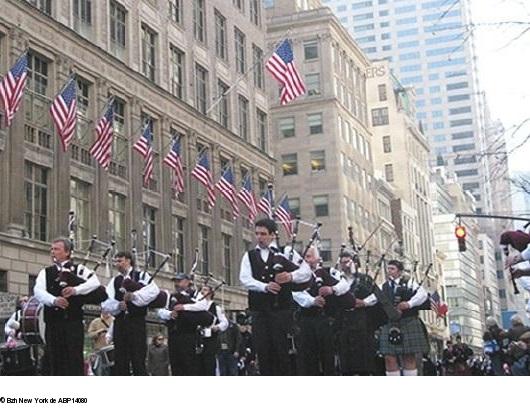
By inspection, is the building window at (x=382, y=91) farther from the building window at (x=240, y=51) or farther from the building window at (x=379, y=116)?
the building window at (x=240, y=51)

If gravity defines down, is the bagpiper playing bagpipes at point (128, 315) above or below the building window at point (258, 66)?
below

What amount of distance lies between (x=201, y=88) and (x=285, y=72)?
60.6 ft

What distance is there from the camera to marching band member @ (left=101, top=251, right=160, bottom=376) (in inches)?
517

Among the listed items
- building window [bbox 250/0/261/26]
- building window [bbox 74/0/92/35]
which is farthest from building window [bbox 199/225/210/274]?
building window [bbox 250/0/261/26]

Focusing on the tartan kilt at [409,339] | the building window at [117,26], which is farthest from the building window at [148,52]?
the tartan kilt at [409,339]

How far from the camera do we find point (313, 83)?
65.2 meters

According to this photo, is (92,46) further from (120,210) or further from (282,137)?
(282,137)

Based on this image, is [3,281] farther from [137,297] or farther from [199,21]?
[199,21]

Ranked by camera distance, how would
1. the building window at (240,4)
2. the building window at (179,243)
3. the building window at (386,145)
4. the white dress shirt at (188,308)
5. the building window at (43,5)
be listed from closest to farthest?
the white dress shirt at (188,308) → the building window at (43,5) → the building window at (179,243) → the building window at (240,4) → the building window at (386,145)

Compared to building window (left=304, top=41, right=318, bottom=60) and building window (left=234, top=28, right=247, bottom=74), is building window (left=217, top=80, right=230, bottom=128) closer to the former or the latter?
building window (left=234, top=28, right=247, bottom=74)

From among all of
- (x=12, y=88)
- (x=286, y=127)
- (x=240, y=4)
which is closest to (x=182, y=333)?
(x=12, y=88)

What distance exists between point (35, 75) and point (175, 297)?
1776 centimetres

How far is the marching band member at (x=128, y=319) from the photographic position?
13.1 meters

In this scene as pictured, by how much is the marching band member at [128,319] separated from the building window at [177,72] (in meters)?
27.9
